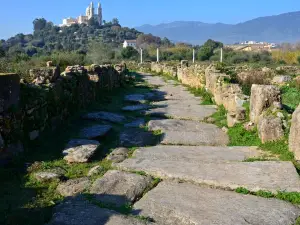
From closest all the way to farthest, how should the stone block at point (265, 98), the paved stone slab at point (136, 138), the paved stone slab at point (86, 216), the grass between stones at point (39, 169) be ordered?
the paved stone slab at point (86, 216) → the grass between stones at point (39, 169) → the paved stone slab at point (136, 138) → the stone block at point (265, 98)

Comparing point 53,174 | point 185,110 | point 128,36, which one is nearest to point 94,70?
point 185,110

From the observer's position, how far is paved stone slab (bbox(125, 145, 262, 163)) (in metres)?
5.66

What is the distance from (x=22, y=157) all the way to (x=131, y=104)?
6053mm

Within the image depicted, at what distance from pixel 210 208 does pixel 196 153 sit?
199 centimetres

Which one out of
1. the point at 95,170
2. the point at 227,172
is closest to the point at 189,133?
the point at 227,172

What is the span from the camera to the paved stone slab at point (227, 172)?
180 inches

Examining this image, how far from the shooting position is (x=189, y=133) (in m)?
7.40

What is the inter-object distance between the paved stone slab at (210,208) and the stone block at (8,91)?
2.53 m

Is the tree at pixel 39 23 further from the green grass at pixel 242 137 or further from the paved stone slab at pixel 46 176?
the paved stone slab at pixel 46 176

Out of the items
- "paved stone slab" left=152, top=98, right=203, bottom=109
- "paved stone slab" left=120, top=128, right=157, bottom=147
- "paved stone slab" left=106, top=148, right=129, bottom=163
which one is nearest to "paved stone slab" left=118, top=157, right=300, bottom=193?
"paved stone slab" left=106, top=148, right=129, bottom=163

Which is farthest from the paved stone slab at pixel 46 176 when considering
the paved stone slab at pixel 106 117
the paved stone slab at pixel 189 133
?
the paved stone slab at pixel 106 117

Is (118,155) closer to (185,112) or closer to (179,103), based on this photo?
(185,112)

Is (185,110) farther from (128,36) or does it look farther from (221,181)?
(128,36)

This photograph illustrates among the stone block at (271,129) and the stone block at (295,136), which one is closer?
the stone block at (295,136)
